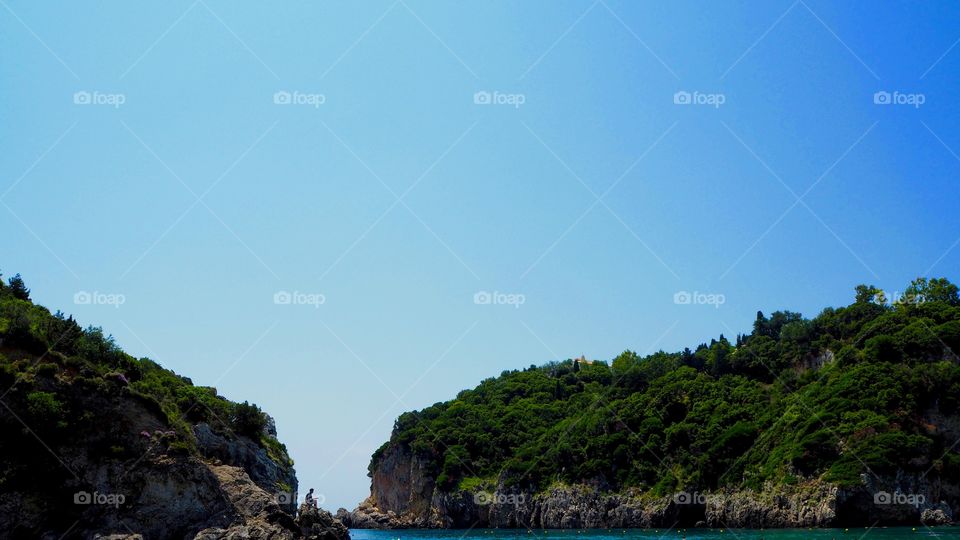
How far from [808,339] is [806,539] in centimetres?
5992

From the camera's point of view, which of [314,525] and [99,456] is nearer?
[99,456]

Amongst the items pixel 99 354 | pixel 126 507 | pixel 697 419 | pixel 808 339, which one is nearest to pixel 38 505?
pixel 126 507

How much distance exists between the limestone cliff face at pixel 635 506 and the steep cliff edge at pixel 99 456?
4670cm

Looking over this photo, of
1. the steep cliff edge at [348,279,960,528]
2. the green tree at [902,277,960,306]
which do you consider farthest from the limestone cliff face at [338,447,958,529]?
the green tree at [902,277,960,306]

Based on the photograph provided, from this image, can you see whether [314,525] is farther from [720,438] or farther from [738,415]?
[738,415]

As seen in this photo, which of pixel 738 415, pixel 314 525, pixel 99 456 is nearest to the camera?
pixel 99 456

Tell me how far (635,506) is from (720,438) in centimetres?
1350

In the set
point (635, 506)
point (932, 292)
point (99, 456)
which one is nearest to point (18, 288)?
point (99, 456)

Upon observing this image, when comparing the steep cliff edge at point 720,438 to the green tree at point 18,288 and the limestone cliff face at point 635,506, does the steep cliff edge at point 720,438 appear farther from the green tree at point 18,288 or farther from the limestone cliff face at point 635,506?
the green tree at point 18,288

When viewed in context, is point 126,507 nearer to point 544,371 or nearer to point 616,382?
point 616,382

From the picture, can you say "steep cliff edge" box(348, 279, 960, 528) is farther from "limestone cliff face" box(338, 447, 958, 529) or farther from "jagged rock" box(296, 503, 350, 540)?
"jagged rock" box(296, 503, 350, 540)

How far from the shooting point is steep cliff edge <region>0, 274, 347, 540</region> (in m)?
41.6

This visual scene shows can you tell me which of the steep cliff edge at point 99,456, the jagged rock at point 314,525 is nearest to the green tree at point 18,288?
the steep cliff edge at point 99,456

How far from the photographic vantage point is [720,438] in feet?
308
